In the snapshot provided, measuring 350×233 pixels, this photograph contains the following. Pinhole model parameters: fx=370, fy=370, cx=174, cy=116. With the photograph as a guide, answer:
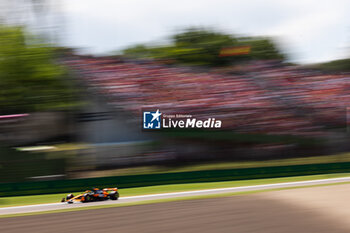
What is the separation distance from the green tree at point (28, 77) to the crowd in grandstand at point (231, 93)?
142 cm

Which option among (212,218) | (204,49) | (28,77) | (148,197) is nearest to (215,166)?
(148,197)

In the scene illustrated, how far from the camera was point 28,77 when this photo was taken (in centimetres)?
1848

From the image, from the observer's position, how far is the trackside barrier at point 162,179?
11.9m

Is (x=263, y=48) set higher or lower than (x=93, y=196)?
higher

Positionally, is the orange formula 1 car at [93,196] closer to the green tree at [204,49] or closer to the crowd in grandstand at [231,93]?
the crowd in grandstand at [231,93]

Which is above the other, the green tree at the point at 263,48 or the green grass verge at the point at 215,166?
the green tree at the point at 263,48

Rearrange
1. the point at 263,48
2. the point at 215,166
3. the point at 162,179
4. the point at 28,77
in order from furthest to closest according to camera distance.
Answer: the point at 263,48
the point at 28,77
the point at 215,166
the point at 162,179

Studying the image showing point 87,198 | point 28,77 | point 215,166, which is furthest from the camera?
point 28,77

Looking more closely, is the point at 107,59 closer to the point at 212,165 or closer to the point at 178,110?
the point at 178,110

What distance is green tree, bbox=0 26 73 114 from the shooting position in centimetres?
1798

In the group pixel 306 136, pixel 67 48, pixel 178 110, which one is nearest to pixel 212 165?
pixel 178 110

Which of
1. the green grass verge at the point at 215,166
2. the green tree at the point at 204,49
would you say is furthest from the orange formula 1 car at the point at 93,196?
the green tree at the point at 204,49

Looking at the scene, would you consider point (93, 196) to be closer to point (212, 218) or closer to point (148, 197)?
point (148, 197)

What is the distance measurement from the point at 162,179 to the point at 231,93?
9.39 meters
